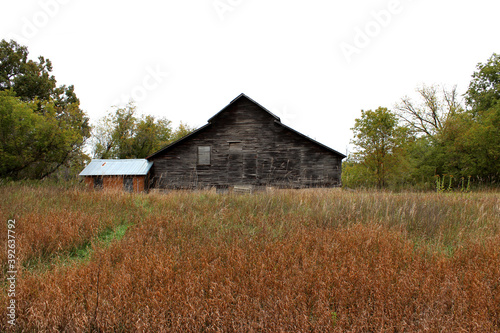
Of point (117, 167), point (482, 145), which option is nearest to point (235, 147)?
point (117, 167)

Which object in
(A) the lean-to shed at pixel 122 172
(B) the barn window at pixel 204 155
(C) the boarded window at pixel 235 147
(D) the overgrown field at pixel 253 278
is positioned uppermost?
(C) the boarded window at pixel 235 147

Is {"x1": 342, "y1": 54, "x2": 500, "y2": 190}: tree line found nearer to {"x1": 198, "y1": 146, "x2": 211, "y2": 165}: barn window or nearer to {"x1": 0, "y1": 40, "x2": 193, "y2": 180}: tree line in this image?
{"x1": 198, "y1": 146, "x2": 211, "y2": 165}: barn window

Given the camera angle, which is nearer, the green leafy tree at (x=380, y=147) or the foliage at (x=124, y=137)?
the green leafy tree at (x=380, y=147)

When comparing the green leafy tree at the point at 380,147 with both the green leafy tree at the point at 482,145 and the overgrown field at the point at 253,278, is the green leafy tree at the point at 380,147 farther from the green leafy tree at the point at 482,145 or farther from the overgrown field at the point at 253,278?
the overgrown field at the point at 253,278

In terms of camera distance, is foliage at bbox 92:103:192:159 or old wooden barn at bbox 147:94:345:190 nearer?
old wooden barn at bbox 147:94:345:190

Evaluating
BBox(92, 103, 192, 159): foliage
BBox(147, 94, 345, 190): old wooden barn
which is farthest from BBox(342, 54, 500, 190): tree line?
BBox(92, 103, 192, 159): foliage

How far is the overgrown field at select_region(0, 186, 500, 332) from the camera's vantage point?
2.28 meters

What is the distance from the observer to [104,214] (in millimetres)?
5570

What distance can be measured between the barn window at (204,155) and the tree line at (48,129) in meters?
8.30

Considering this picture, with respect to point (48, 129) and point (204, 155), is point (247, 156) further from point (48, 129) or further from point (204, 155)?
point (48, 129)

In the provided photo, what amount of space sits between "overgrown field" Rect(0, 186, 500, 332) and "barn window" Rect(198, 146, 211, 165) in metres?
13.8

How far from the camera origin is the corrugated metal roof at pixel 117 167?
20.2 meters

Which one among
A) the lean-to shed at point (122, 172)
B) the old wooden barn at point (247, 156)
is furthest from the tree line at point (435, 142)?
the lean-to shed at point (122, 172)

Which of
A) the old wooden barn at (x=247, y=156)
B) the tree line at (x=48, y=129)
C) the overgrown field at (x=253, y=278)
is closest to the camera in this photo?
the overgrown field at (x=253, y=278)
